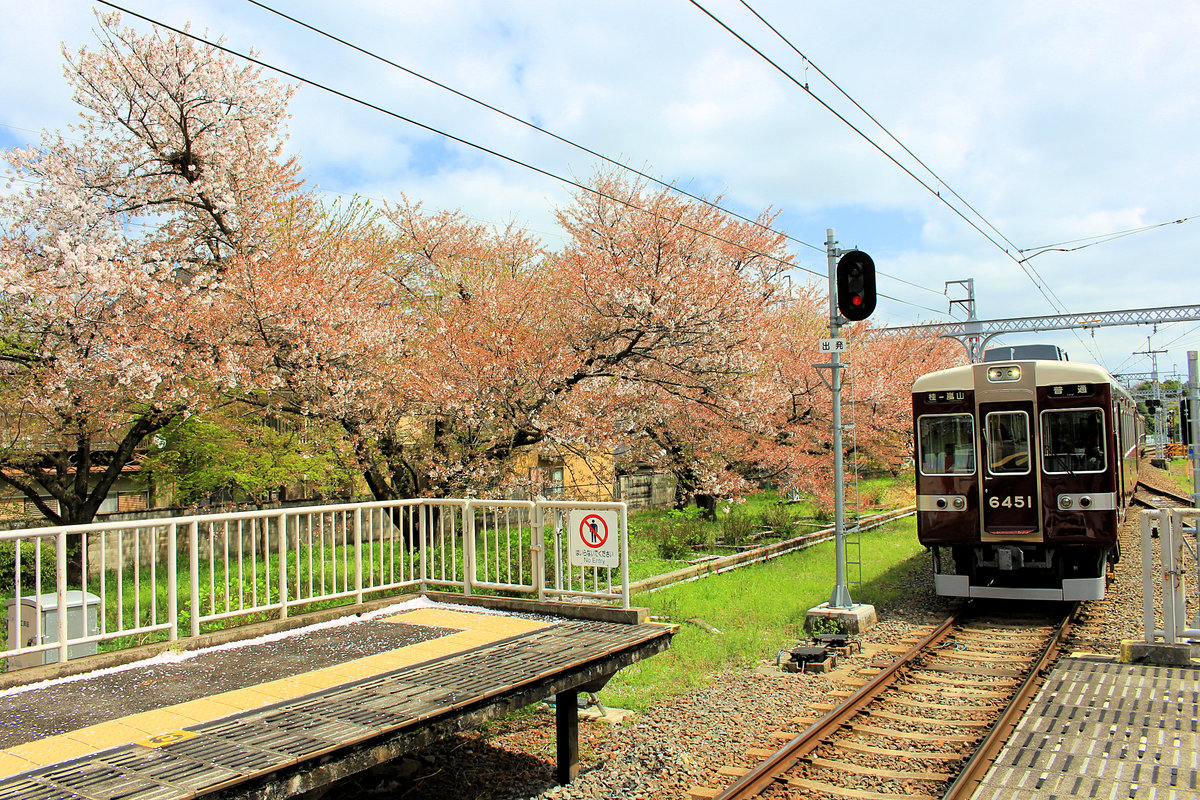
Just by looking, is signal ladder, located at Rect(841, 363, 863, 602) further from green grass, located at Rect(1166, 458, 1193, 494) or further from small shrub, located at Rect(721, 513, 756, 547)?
green grass, located at Rect(1166, 458, 1193, 494)

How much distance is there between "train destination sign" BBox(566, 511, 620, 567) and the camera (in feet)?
24.5

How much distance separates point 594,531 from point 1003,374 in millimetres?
7492

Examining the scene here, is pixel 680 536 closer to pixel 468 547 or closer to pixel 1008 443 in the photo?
pixel 1008 443

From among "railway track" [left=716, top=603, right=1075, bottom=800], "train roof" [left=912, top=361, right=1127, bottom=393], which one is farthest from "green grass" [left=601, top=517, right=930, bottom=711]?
"train roof" [left=912, top=361, right=1127, bottom=393]

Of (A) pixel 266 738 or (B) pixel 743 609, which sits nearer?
(A) pixel 266 738

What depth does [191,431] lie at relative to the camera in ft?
57.1

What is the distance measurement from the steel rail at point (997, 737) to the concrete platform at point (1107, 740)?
4.1 inches

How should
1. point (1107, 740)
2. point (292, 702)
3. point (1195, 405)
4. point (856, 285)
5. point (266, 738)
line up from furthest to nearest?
point (1195, 405) < point (856, 285) < point (1107, 740) < point (292, 702) < point (266, 738)

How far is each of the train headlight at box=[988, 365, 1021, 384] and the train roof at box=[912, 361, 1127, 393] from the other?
0.31 ft

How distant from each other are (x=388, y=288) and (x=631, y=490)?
1459cm

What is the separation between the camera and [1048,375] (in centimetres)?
1157

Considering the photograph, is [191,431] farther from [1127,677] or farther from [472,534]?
[1127,677]

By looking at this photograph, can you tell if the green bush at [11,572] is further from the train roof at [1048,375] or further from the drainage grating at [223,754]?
the train roof at [1048,375]

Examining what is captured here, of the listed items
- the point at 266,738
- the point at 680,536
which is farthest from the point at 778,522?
the point at 266,738
